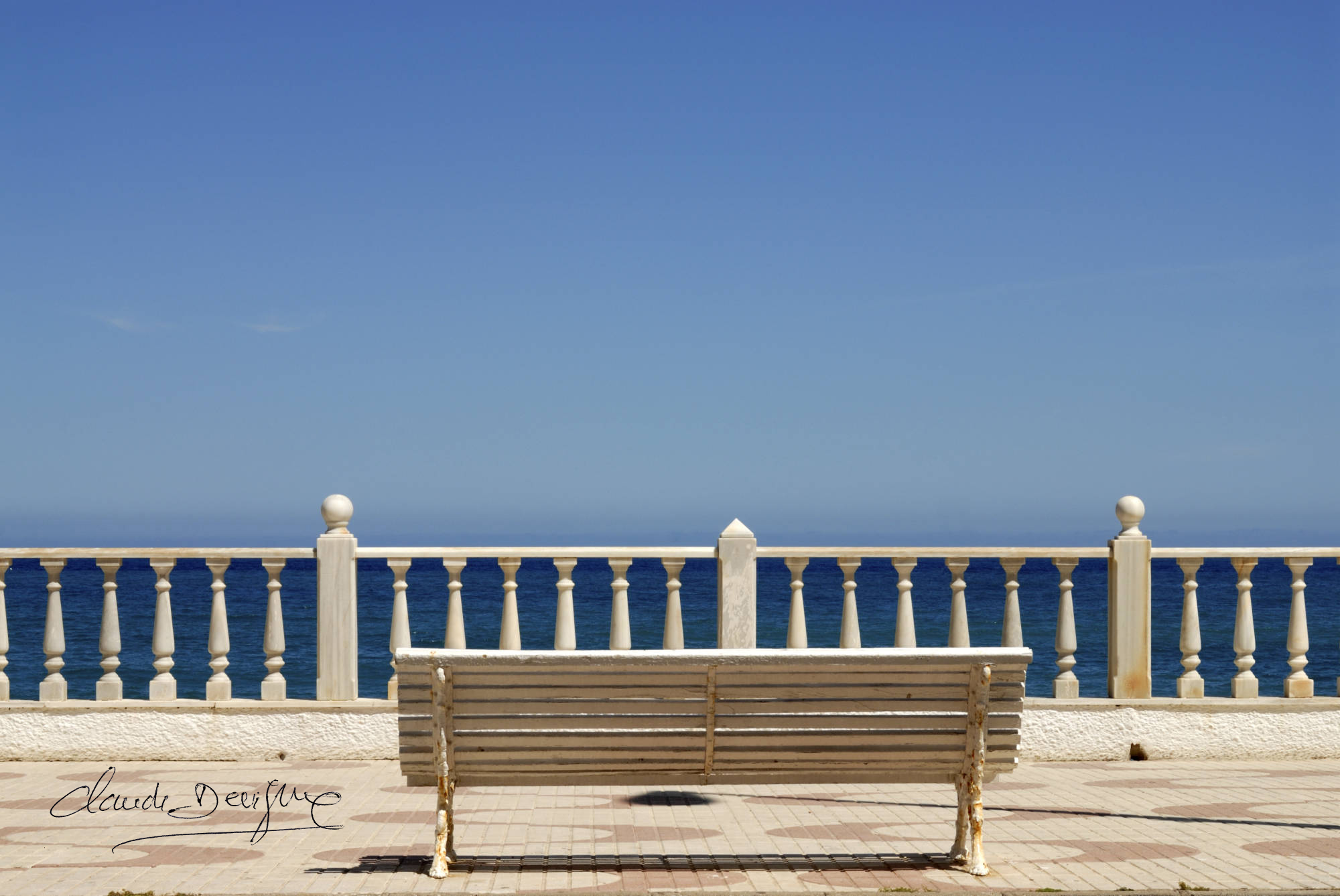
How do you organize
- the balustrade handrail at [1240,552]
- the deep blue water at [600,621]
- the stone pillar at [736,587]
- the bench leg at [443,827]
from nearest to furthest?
the bench leg at [443,827] → the stone pillar at [736,587] → the balustrade handrail at [1240,552] → the deep blue water at [600,621]

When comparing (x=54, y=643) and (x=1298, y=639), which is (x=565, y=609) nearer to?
(x=54, y=643)

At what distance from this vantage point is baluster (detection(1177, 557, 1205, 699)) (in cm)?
897

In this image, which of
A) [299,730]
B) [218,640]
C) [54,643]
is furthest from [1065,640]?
[54,643]

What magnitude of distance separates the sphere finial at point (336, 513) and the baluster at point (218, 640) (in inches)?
28.6

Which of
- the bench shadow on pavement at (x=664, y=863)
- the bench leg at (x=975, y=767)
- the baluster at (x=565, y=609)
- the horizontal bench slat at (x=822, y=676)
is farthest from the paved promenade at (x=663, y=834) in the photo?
the baluster at (x=565, y=609)

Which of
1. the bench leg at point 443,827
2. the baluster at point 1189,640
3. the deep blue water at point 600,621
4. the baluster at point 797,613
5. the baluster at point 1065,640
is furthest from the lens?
the deep blue water at point 600,621

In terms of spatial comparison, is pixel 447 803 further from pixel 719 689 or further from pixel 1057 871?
pixel 1057 871

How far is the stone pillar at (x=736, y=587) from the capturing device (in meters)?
8.59

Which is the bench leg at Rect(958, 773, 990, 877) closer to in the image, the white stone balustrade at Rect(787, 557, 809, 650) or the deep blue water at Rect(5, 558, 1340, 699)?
the white stone balustrade at Rect(787, 557, 809, 650)

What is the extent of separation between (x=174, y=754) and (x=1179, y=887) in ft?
21.3

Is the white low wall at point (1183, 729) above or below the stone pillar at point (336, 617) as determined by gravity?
below

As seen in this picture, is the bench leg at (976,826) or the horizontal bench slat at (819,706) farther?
the bench leg at (976,826)

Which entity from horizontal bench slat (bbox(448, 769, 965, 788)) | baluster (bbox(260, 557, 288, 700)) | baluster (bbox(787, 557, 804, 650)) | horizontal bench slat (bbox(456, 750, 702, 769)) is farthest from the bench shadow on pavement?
baluster (bbox(260, 557, 288, 700))

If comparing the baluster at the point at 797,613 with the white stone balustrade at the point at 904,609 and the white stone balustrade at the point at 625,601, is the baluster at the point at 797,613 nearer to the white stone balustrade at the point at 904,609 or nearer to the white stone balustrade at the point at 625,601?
the white stone balustrade at the point at 625,601
